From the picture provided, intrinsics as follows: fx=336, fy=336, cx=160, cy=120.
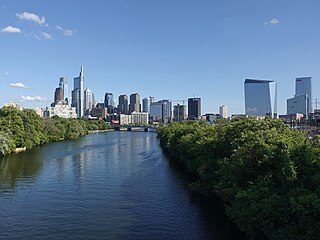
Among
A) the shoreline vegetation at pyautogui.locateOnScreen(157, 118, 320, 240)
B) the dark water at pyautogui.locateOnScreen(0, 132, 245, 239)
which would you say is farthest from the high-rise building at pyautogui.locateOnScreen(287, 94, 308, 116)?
the shoreline vegetation at pyautogui.locateOnScreen(157, 118, 320, 240)

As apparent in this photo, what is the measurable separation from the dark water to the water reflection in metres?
0.10

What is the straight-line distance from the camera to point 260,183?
18281 millimetres

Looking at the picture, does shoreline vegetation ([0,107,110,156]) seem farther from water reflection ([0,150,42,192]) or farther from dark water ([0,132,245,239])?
dark water ([0,132,245,239])

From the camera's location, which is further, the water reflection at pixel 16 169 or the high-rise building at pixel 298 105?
the high-rise building at pixel 298 105

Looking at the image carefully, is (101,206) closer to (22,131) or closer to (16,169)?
(16,169)

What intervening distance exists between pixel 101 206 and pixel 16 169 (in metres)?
20.2

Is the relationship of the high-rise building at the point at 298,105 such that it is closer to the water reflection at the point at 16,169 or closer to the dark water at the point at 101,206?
the dark water at the point at 101,206

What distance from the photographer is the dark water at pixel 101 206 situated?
20.9 m

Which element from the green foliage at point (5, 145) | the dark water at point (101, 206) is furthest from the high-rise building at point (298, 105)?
the dark water at point (101, 206)

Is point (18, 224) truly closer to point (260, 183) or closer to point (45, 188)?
point (45, 188)

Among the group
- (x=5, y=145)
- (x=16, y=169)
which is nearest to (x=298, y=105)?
(x=5, y=145)

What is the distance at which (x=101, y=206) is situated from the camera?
→ 25922 mm

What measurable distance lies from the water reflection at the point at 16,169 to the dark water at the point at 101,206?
10 cm

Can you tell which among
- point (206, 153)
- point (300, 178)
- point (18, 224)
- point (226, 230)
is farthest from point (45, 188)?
point (300, 178)
